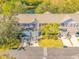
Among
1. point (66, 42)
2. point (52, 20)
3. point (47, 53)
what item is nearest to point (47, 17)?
point (52, 20)

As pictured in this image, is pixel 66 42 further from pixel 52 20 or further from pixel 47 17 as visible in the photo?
pixel 47 17

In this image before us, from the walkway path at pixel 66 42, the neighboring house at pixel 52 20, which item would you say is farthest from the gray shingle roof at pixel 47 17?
the walkway path at pixel 66 42

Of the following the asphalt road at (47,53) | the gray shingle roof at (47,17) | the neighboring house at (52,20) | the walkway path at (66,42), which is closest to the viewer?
the asphalt road at (47,53)

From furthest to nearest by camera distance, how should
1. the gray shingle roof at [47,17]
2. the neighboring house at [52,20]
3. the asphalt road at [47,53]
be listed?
the gray shingle roof at [47,17]
the neighboring house at [52,20]
the asphalt road at [47,53]

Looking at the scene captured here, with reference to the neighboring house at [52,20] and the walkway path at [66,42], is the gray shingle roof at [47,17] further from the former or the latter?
the walkway path at [66,42]

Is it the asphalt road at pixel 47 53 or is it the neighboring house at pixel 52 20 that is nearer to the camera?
the asphalt road at pixel 47 53

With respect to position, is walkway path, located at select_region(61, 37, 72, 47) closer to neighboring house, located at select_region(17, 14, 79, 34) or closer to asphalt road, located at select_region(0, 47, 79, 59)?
neighboring house, located at select_region(17, 14, 79, 34)

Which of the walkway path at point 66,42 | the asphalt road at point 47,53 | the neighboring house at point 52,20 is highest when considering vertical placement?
the neighboring house at point 52,20

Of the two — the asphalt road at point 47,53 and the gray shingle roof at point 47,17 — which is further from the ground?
the gray shingle roof at point 47,17
